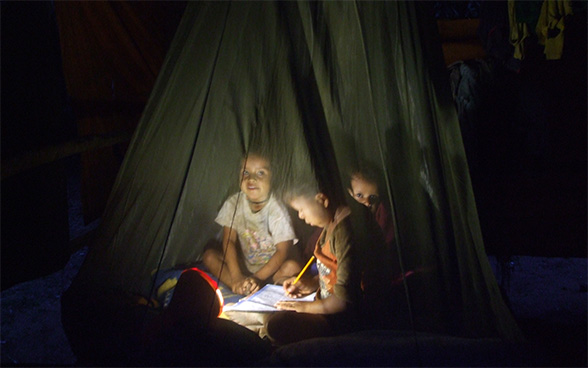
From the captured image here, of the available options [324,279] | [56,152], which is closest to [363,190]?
[324,279]

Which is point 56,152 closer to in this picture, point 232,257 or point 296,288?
point 232,257

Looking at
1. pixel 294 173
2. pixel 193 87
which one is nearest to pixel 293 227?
pixel 294 173

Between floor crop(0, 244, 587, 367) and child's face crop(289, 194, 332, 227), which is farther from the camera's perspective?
floor crop(0, 244, 587, 367)

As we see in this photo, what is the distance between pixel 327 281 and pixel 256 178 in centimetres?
48

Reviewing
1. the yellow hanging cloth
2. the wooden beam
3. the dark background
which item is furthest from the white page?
the yellow hanging cloth

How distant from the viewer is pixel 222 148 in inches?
78.4

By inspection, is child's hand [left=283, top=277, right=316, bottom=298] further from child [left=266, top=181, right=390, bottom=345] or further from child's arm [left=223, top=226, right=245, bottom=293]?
child's arm [left=223, top=226, right=245, bottom=293]

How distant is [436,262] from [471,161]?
4.56ft

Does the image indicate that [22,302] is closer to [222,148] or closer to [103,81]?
[103,81]

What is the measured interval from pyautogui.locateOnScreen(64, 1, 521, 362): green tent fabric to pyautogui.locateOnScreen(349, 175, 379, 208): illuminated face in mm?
42

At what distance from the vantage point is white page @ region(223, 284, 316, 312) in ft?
6.38

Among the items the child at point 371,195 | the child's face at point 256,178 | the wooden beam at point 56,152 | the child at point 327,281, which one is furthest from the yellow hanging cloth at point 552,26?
the wooden beam at point 56,152

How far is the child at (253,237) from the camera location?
193 centimetres

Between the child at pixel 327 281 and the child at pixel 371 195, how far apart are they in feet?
0.16
